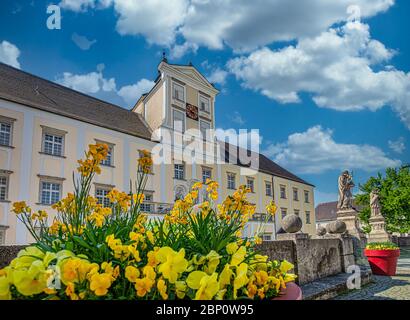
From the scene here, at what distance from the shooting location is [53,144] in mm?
15383

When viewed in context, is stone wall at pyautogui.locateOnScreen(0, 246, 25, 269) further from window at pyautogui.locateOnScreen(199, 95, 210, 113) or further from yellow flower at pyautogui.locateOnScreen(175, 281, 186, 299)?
window at pyautogui.locateOnScreen(199, 95, 210, 113)

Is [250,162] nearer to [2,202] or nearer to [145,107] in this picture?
[145,107]

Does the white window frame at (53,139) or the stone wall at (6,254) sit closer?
the stone wall at (6,254)

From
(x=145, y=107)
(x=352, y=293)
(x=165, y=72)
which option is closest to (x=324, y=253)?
(x=352, y=293)

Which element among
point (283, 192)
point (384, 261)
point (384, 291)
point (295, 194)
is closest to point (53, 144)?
point (384, 261)

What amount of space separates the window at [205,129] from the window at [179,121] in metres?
1.81

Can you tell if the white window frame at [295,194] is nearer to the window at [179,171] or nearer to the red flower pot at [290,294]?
the window at [179,171]

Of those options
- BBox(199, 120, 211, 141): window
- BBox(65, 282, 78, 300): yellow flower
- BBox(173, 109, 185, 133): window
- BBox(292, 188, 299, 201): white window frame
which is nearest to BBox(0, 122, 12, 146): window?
BBox(173, 109, 185, 133): window

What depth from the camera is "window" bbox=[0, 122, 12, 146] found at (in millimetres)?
13766

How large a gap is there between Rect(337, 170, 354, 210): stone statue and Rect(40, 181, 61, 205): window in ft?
42.0

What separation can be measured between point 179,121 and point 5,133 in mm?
11079

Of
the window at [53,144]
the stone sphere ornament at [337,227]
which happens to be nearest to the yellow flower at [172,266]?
the stone sphere ornament at [337,227]

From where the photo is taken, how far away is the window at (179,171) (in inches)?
822

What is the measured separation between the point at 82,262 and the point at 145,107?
77.8 feet
